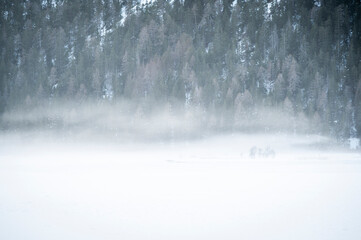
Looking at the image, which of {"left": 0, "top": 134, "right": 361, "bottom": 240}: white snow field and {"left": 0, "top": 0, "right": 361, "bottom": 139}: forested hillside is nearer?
{"left": 0, "top": 134, "right": 361, "bottom": 240}: white snow field

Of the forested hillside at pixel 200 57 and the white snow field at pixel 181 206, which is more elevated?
the forested hillside at pixel 200 57

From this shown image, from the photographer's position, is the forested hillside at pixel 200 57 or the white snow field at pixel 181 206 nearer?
the white snow field at pixel 181 206

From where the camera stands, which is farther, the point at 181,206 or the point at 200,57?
the point at 200,57

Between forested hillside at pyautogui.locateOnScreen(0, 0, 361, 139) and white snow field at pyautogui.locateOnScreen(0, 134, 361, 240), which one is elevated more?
forested hillside at pyautogui.locateOnScreen(0, 0, 361, 139)

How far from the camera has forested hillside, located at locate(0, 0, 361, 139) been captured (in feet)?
176

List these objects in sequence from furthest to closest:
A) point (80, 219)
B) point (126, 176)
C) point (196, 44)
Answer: point (196, 44), point (126, 176), point (80, 219)

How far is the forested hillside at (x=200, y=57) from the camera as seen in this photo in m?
53.5

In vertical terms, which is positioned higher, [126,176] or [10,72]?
[10,72]

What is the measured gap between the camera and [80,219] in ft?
35.3

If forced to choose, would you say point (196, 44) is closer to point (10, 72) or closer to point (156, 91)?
point (156, 91)

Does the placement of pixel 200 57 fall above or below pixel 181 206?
above

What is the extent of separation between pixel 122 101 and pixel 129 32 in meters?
19.8

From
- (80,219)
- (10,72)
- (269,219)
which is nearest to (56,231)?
(80,219)

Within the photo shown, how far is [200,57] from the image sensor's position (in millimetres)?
64000
